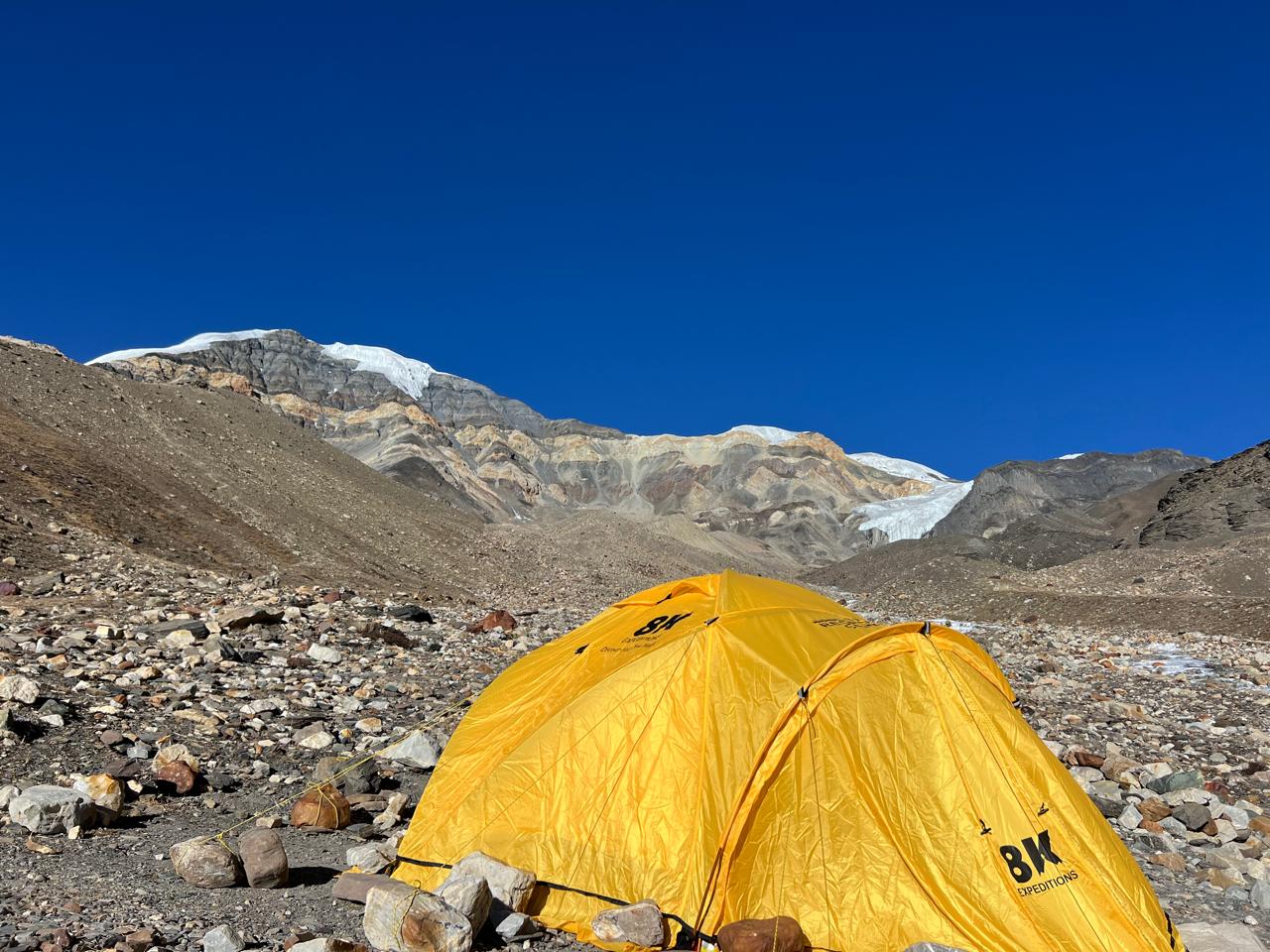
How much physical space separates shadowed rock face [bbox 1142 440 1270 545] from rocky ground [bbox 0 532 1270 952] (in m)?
31.9

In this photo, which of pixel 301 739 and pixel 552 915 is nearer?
pixel 552 915

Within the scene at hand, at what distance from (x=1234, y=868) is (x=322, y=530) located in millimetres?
26361

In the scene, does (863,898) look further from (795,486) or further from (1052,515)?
(795,486)

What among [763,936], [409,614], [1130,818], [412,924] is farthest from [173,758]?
[1130,818]

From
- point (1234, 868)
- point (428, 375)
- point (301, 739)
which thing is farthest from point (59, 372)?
point (428, 375)

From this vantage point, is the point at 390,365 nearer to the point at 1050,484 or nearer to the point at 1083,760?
the point at 1050,484

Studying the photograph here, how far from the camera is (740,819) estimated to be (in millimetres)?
5645

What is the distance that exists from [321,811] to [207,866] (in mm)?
1547

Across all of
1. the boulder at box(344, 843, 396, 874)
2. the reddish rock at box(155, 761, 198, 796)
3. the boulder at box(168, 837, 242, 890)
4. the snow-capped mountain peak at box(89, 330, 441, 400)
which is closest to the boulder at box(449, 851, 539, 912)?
the boulder at box(344, 843, 396, 874)

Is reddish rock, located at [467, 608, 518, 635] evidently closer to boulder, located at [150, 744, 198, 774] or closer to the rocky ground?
the rocky ground

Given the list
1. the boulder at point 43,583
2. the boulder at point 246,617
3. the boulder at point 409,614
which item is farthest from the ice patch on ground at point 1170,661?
the boulder at point 43,583

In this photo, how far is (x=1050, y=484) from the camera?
317 feet

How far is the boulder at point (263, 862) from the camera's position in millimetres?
5637

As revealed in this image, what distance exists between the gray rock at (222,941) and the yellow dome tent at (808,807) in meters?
1.39
